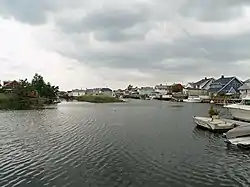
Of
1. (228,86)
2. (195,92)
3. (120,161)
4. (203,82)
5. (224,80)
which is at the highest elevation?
(203,82)

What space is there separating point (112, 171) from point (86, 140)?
11.4m

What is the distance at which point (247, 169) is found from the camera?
18.5 m

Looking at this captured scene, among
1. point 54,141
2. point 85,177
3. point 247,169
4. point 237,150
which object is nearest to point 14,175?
point 85,177

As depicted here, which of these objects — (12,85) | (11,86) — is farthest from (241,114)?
(12,85)

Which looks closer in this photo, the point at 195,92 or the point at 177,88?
the point at 195,92

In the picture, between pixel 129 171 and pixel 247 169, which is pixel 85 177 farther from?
pixel 247 169

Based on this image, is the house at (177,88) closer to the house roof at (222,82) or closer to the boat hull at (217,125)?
the house roof at (222,82)

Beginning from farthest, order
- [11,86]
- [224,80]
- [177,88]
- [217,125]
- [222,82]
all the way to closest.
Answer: [177,88]
[222,82]
[224,80]
[11,86]
[217,125]

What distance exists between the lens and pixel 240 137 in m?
26.4

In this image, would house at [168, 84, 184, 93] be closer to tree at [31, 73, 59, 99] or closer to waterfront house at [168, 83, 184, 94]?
waterfront house at [168, 83, 184, 94]

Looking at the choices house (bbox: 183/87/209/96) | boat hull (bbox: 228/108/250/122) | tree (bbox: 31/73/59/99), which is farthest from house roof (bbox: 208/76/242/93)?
boat hull (bbox: 228/108/250/122)

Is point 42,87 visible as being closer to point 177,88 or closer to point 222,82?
point 222,82

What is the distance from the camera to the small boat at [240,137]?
79.8ft

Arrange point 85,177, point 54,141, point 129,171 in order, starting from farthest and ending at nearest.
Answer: point 54,141
point 129,171
point 85,177
